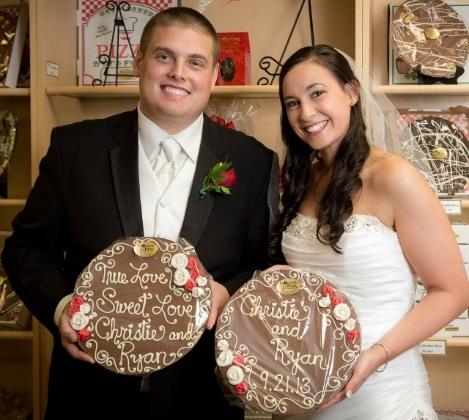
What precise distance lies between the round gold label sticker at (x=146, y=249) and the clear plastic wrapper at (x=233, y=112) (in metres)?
1.09

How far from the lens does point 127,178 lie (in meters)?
1.66

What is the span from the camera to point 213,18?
2.60 metres

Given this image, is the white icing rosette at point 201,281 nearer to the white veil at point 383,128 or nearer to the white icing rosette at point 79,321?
the white icing rosette at point 79,321

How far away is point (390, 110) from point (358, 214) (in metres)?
0.58

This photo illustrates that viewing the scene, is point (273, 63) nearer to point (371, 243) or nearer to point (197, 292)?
point (371, 243)

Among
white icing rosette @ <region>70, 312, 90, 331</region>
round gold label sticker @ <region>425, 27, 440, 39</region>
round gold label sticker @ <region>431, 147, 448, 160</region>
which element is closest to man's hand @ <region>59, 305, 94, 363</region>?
white icing rosette @ <region>70, 312, 90, 331</region>

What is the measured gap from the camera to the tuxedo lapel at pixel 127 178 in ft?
5.31

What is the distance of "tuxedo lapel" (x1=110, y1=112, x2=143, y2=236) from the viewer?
5.31 ft

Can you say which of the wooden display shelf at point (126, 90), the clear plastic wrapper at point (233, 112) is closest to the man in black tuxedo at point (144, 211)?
the wooden display shelf at point (126, 90)

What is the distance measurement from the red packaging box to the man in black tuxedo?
67 cm

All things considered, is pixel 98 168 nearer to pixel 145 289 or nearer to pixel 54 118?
pixel 145 289

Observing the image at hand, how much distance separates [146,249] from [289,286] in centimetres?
35

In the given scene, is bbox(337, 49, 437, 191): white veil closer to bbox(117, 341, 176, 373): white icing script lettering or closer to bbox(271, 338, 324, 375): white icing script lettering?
bbox(271, 338, 324, 375): white icing script lettering

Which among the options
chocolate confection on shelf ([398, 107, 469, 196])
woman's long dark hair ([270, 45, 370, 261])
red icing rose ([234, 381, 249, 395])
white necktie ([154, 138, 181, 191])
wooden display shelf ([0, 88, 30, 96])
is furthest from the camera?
wooden display shelf ([0, 88, 30, 96])
